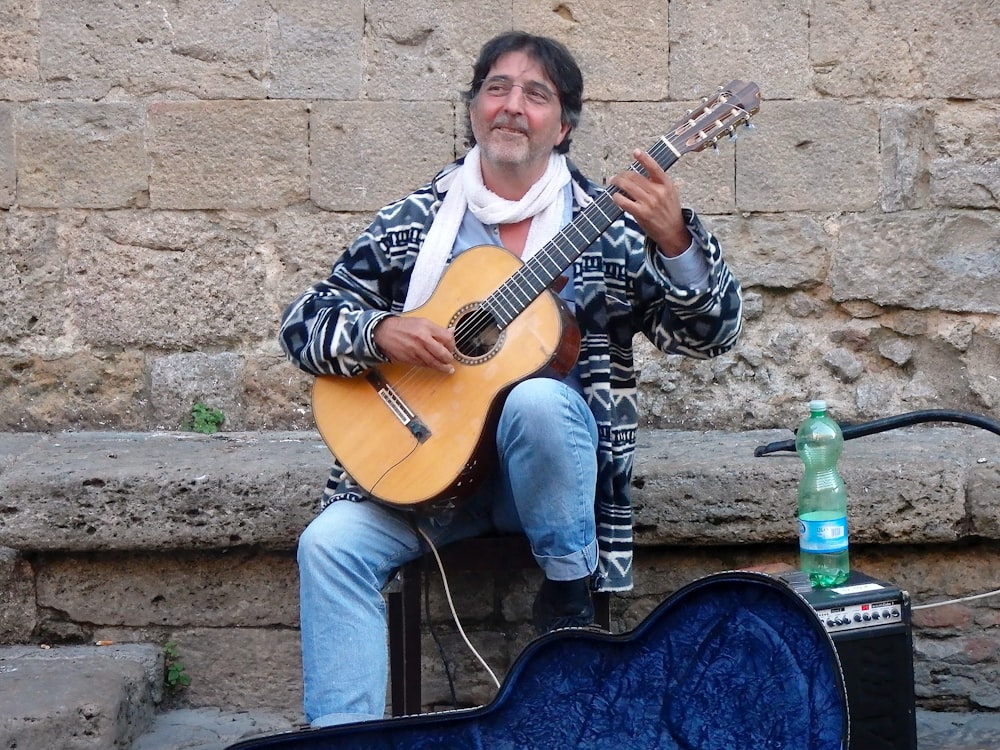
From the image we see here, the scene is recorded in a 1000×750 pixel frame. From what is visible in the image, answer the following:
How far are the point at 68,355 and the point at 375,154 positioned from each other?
113 centimetres

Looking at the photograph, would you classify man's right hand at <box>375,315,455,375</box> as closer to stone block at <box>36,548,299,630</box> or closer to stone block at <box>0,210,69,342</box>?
stone block at <box>36,548,299,630</box>

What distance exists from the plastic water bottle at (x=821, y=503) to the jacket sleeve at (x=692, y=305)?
0.26 metres

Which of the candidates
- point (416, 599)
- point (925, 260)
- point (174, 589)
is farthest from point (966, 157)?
point (174, 589)

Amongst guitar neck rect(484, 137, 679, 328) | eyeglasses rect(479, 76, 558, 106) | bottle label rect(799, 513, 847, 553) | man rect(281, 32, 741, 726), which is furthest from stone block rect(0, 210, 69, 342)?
bottle label rect(799, 513, 847, 553)

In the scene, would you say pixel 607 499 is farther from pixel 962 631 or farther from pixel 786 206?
pixel 786 206

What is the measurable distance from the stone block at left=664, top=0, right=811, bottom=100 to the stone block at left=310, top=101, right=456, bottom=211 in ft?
2.40

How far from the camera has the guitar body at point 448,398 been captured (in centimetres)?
251

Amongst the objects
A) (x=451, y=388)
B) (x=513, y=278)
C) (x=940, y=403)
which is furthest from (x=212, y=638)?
(x=940, y=403)

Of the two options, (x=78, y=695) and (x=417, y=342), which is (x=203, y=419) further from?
(x=417, y=342)

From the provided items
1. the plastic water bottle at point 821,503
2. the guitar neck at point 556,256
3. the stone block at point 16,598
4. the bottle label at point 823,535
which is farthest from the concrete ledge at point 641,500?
the guitar neck at point 556,256

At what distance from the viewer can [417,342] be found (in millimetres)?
2535

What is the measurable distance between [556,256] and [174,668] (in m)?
1.57

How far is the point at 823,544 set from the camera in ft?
8.27

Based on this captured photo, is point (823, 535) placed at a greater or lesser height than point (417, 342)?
lesser
